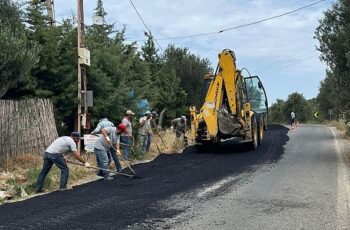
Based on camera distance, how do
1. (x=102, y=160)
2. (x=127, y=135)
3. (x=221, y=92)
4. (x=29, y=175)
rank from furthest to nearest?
(x=221, y=92) → (x=127, y=135) → (x=102, y=160) → (x=29, y=175)

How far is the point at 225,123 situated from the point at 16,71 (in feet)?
25.5

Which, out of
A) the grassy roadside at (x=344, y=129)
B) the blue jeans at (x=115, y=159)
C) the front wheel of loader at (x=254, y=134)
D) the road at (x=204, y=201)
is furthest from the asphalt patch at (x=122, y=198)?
the grassy roadside at (x=344, y=129)

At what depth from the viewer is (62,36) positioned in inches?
667

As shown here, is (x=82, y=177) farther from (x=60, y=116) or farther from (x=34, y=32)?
(x=34, y=32)

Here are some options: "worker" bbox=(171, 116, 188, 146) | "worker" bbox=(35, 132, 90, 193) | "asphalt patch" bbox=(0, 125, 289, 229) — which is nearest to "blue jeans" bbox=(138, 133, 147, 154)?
"asphalt patch" bbox=(0, 125, 289, 229)

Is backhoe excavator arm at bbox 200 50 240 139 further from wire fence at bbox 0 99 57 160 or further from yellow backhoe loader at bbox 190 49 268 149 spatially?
wire fence at bbox 0 99 57 160

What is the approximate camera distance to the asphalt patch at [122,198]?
24.6 ft

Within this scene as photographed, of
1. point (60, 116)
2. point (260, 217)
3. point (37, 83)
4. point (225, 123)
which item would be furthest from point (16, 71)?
point (260, 217)

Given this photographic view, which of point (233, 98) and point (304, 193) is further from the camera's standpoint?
point (233, 98)

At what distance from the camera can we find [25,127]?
13.9 meters

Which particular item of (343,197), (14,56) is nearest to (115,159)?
(14,56)

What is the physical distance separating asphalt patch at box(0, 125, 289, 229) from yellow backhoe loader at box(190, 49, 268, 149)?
6.83ft

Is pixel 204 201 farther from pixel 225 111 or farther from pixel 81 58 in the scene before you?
pixel 225 111

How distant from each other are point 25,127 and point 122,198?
5682mm
